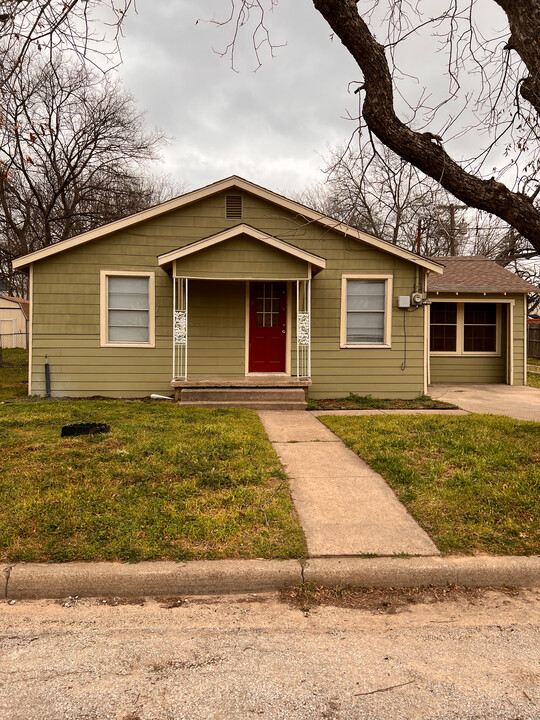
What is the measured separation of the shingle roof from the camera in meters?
13.6

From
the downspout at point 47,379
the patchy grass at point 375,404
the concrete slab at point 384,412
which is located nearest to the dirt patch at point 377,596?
the concrete slab at point 384,412

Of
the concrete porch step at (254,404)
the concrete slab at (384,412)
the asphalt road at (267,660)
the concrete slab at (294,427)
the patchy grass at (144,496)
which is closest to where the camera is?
the asphalt road at (267,660)

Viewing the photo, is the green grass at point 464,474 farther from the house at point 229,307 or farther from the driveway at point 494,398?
the house at point 229,307

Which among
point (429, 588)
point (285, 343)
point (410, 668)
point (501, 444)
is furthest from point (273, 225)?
point (410, 668)

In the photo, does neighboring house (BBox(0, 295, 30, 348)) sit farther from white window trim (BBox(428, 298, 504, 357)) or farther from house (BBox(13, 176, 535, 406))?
white window trim (BBox(428, 298, 504, 357))

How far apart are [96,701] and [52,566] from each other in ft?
4.18

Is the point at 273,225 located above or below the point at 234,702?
above

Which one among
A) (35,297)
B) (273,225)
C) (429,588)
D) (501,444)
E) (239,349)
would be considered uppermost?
(273,225)

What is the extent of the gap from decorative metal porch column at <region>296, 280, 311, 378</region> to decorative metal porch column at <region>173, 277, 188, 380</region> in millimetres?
2371

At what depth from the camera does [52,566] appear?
3248mm

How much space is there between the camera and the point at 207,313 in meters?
10.9

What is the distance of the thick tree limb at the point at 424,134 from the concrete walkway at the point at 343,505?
8.34 ft

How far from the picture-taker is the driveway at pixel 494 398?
9.09m

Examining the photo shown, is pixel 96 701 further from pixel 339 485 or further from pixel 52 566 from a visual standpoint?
pixel 339 485
